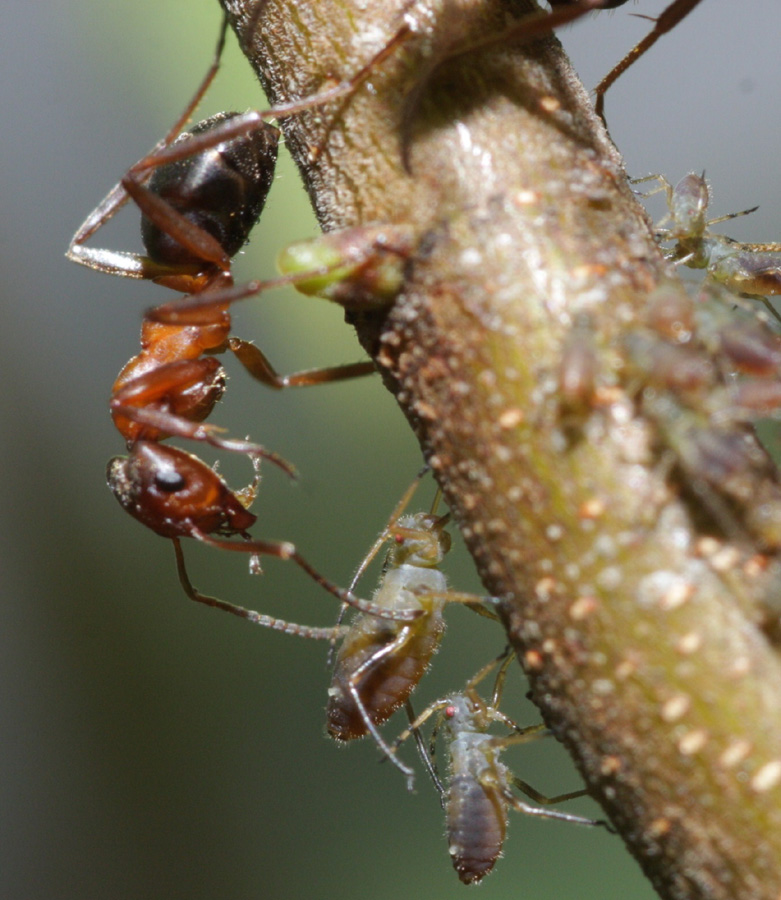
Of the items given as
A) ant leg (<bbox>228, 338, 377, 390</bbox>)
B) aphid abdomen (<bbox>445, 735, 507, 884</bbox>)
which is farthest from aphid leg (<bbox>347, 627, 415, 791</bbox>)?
ant leg (<bbox>228, 338, 377, 390</bbox>)

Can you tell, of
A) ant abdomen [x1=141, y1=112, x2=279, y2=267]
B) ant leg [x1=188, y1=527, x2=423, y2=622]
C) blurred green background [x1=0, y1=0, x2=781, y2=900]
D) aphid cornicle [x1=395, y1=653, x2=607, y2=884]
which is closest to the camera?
ant leg [x1=188, y1=527, x2=423, y2=622]

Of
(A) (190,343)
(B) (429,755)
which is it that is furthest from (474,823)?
(A) (190,343)

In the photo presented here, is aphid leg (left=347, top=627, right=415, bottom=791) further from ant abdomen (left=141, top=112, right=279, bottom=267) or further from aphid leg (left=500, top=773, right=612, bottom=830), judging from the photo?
ant abdomen (left=141, top=112, right=279, bottom=267)

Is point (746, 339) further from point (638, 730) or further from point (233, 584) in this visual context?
point (233, 584)

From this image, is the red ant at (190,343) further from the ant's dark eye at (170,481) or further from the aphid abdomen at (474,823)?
the aphid abdomen at (474,823)

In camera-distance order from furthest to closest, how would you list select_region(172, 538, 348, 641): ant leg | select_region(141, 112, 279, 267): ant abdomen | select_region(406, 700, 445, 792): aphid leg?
select_region(406, 700, 445, 792): aphid leg → select_region(141, 112, 279, 267): ant abdomen → select_region(172, 538, 348, 641): ant leg

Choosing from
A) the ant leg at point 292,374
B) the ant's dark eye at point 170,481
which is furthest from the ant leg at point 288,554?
the ant leg at point 292,374
